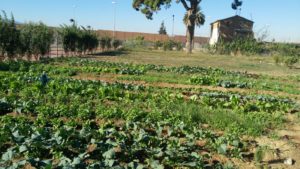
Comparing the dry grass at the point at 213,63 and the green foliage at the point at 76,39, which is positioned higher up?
the green foliage at the point at 76,39

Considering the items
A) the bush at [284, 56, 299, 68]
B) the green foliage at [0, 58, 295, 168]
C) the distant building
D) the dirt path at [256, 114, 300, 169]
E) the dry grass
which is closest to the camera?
the green foliage at [0, 58, 295, 168]

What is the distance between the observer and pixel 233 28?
216ft

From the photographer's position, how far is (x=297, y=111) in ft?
35.6

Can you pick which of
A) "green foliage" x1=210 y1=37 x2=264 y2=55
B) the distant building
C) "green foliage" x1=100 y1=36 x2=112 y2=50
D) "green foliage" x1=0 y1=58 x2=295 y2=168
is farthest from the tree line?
the distant building

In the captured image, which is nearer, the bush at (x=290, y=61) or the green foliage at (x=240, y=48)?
the bush at (x=290, y=61)

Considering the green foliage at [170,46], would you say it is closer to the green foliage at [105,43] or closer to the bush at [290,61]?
the green foliage at [105,43]

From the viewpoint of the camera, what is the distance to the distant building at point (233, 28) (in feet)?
213

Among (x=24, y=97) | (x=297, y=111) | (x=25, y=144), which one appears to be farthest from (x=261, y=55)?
(x=25, y=144)

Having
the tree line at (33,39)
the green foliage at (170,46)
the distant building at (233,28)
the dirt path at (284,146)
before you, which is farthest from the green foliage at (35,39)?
the distant building at (233,28)

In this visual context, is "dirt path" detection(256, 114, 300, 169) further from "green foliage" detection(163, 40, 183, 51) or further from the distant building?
the distant building

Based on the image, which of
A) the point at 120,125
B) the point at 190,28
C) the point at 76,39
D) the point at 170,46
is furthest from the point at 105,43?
the point at 120,125

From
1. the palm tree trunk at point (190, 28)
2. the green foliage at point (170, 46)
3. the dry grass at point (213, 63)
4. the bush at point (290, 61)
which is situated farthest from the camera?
the green foliage at point (170, 46)

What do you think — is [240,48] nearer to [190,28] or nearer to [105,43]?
[190,28]

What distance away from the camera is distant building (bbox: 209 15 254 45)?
65062mm
